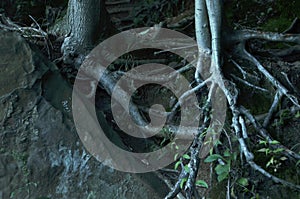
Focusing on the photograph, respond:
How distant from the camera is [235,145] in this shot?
8.41ft

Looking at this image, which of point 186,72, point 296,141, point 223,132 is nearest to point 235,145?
point 223,132

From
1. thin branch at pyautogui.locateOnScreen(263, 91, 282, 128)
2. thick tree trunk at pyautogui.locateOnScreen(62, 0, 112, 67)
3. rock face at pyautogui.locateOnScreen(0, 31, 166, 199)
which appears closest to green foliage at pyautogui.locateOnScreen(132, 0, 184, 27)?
thick tree trunk at pyautogui.locateOnScreen(62, 0, 112, 67)

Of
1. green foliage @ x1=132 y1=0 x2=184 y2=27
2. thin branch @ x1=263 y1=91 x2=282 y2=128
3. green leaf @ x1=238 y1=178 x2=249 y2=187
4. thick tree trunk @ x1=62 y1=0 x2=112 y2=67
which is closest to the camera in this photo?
green leaf @ x1=238 y1=178 x2=249 y2=187

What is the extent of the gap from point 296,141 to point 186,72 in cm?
82

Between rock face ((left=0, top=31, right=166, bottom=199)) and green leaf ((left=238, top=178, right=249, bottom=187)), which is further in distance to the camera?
rock face ((left=0, top=31, right=166, bottom=199))

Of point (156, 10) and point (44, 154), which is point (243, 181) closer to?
point (44, 154)

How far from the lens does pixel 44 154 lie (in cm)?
229

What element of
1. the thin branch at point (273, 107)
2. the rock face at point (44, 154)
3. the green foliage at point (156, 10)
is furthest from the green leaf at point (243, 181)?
the green foliage at point (156, 10)

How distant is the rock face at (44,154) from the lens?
223cm

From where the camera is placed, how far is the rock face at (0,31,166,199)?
223 centimetres

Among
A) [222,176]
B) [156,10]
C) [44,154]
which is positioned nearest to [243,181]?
[222,176]

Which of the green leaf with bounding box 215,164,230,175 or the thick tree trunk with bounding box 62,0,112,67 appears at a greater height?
the thick tree trunk with bounding box 62,0,112,67

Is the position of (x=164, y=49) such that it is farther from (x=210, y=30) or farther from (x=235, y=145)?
(x=235, y=145)

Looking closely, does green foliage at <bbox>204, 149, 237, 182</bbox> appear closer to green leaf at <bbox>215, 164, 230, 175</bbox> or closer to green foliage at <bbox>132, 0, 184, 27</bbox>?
green leaf at <bbox>215, 164, 230, 175</bbox>
